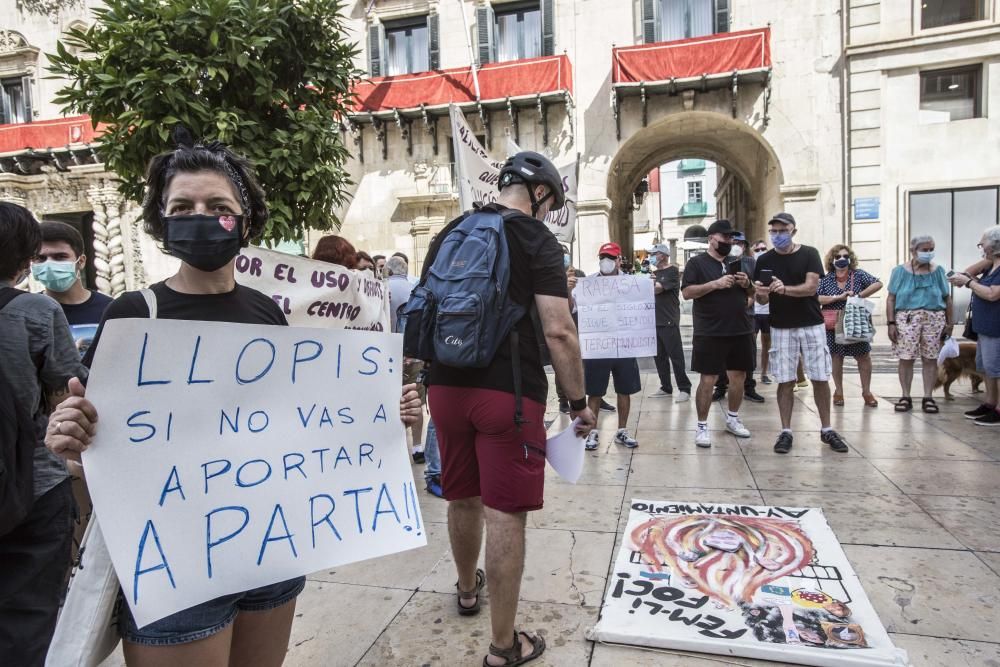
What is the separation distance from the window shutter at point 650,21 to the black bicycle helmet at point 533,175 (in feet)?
47.6

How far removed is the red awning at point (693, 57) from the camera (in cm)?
1378

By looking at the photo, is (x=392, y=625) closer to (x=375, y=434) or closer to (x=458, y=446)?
(x=458, y=446)

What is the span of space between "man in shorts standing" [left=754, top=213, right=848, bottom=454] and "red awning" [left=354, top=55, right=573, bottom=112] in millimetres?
11391

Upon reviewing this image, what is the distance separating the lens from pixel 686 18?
14.9 metres

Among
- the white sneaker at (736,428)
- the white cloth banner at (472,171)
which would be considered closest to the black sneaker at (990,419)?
the white sneaker at (736,428)

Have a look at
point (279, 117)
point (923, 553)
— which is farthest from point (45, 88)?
point (923, 553)

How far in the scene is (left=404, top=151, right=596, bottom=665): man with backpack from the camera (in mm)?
2148

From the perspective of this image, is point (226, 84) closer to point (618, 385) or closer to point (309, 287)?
point (309, 287)

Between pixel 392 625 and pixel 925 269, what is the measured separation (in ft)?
21.5

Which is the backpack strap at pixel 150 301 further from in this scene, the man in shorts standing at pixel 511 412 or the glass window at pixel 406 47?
the glass window at pixel 406 47

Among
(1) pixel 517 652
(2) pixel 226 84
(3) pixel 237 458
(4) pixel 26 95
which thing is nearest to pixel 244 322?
(3) pixel 237 458

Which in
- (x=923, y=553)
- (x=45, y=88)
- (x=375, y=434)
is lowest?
(x=923, y=553)

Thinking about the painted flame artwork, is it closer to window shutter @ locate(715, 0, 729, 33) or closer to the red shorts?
the red shorts

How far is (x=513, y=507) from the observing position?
2172mm
